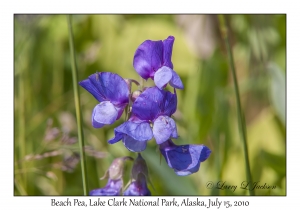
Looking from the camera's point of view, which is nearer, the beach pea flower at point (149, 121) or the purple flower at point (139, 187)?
the beach pea flower at point (149, 121)

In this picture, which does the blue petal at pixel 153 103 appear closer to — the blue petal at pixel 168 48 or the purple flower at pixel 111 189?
the blue petal at pixel 168 48

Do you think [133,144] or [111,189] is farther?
[111,189]

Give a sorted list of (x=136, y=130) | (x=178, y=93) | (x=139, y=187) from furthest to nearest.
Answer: (x=178, y=93) < (x=139, y=187) < (x=136, y=130)

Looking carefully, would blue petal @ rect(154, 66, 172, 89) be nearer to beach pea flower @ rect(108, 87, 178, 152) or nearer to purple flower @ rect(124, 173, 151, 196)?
beach pea flower @ rect(108, 87, 178, 152)

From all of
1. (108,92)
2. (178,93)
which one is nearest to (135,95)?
(108,92)

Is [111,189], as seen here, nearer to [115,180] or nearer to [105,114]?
[115,180]

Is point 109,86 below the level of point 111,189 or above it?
above

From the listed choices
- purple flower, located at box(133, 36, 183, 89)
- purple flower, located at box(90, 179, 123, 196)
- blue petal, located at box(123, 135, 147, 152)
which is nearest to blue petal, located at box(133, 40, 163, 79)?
purple flower, located at box(133, 36, 183, 89)

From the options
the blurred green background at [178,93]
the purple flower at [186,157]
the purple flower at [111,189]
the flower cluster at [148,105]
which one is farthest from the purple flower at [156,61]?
the blurred green background at [178,93]
